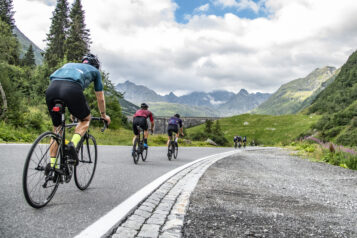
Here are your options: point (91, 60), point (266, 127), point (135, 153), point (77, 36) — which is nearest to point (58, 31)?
point (77, 36)

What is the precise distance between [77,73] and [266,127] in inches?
3498

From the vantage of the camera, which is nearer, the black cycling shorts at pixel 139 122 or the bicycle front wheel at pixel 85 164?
the bicycle front wheel at pixel 85 164

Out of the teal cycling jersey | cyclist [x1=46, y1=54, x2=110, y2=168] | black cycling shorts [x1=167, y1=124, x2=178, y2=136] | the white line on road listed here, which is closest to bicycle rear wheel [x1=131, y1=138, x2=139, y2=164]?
black cycling shorts [x1=167, y1=124, x2=178, y2=136]

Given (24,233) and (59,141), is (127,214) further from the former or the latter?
(59,141)

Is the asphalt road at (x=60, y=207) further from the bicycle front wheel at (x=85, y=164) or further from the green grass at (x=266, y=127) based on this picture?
the green grass at (x=266, y=127)

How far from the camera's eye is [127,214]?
125 inches

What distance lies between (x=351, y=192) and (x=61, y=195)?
5.54 metres

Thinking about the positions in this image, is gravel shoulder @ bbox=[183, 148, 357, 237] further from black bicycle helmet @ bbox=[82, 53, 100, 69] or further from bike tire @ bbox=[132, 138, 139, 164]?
bike tire @ bbox=[132, 138, 139, 164]

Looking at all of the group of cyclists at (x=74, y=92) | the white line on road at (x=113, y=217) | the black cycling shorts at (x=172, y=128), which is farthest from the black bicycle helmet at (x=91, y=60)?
the black cycling shorts at (x=172, y=128)

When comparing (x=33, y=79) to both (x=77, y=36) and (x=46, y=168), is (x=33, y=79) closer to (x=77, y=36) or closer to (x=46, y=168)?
(x=77, y=36)

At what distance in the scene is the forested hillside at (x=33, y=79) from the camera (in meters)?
→ 15.3

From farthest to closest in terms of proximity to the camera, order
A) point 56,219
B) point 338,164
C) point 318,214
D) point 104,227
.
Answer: point 338,164
point 318,214
point 56,219
point 104,227

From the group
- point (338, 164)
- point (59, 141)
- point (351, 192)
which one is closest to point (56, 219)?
point (59, 141)

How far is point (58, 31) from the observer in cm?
5647
